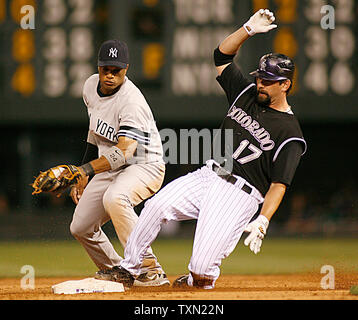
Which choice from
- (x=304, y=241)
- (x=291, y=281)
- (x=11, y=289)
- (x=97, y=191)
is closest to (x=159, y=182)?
(x=97, y=191)

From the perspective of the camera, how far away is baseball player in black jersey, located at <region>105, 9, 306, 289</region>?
4.36 m

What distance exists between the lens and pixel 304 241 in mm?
13445

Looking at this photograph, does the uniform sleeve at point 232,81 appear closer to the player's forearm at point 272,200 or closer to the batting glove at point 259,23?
the batting glove at point 259,23

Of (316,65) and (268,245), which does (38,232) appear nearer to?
(268,245)

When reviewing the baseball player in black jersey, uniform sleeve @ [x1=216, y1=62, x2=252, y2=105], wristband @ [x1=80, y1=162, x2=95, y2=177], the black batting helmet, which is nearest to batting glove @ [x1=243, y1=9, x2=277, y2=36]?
the baseball player in black jersey

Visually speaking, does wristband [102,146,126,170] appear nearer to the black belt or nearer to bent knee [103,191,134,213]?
bent knee [103,191,134,213]

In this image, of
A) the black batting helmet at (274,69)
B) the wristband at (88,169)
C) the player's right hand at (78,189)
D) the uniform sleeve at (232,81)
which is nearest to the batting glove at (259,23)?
the black batting helmet at (274,69)

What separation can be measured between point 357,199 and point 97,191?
12.1 meters

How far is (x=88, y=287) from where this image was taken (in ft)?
13.9

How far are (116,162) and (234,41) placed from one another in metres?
1.08

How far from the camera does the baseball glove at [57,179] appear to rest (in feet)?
14.1

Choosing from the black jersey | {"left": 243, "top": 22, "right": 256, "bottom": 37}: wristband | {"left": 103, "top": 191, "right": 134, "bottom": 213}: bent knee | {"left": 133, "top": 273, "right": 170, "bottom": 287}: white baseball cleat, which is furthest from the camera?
{"left": 133, "top": 273, "right": 170, "bottom": 287}: white baseball cleat

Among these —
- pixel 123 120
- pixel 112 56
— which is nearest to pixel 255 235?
pixel 123 120

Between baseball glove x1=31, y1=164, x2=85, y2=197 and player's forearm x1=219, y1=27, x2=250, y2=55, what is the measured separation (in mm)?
1224
